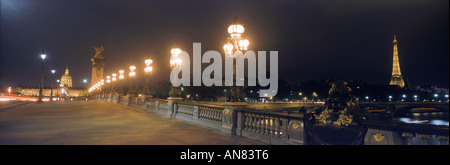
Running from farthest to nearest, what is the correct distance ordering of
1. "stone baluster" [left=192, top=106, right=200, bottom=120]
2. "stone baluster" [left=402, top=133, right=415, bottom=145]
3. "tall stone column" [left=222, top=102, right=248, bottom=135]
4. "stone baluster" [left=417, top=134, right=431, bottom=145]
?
"stone baluster" [left=192, top=106, right=200, bottom=120]
"tall stone column" [left=222, top=102, right=248, bottom=135]
"stone baluster" [left=402, top=133, right=415, bottom=145]
"stone baluster" [left=417, top=134, right=431, bottom=145]

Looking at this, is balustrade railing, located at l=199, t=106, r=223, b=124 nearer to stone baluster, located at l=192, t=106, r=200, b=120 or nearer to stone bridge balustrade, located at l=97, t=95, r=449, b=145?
stone bridge balustrade, located at l=97, t=95, r=449, b=145

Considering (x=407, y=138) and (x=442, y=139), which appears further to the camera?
(x=407, y=138)

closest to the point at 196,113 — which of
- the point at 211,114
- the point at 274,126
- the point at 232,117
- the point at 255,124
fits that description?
the point at 211,114

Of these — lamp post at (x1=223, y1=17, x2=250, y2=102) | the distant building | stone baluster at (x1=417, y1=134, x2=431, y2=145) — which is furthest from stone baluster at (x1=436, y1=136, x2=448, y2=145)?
the distant building

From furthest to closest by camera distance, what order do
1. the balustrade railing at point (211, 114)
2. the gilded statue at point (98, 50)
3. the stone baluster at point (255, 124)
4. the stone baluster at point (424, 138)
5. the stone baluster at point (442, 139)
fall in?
the gilded statue at point (98, 50), the balustrade railing at point (211, 114), the stone baluster at point (255, 124), the stone baluster at point (424, 138), the stone baluster at point (442, 139)

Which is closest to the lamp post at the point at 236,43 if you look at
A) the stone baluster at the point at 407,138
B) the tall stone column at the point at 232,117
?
the tall stone column at the point at 232,117

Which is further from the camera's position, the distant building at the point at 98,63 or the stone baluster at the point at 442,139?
the distant building at the point at 98,63

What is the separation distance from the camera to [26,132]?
9.85 m

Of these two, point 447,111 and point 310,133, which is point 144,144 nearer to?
point 310,133

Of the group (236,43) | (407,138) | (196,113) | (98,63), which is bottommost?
(196,113)

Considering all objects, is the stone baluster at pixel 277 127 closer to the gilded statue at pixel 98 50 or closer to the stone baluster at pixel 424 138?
the stone baluster at pixel 424 138

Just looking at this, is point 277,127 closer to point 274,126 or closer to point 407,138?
point 274,126

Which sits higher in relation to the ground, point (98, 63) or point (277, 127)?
point (98, 63)
